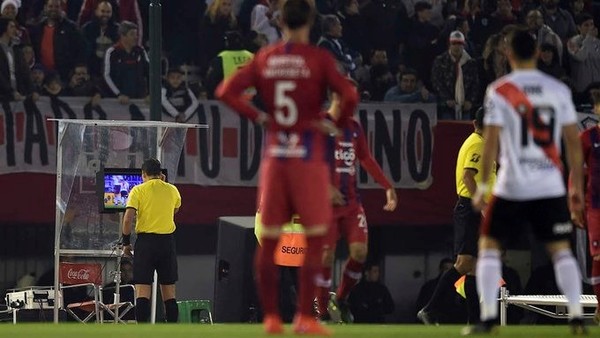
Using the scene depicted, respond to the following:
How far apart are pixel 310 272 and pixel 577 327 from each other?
7.34 ft

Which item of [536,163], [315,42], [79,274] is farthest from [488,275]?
Result: [315,42]

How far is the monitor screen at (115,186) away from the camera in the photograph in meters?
22.4

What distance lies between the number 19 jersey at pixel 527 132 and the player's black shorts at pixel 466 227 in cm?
675

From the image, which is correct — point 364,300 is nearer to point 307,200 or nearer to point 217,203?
point 217,203

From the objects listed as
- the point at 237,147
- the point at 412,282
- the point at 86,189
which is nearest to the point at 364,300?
the point at 412,282

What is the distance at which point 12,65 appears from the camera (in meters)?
23.6

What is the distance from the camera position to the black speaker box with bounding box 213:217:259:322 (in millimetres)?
22234

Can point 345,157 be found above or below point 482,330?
above

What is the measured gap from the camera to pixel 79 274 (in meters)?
22.6

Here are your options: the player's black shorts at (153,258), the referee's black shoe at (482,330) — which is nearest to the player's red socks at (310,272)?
the referee's black shoe at (482,330)

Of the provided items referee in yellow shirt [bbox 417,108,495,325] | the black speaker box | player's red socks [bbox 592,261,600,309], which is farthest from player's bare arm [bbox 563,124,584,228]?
the black speaker box

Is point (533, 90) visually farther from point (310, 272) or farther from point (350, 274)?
point (350, 274)

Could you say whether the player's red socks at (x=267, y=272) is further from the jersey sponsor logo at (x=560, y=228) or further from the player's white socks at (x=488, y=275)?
the jersey sponsor logo at (x=560, y=228)

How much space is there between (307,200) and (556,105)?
185 cm
